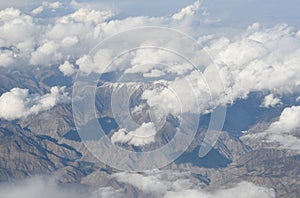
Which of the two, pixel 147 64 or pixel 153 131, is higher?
pixel 147 64

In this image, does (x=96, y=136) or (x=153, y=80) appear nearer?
(x=96, y=136)

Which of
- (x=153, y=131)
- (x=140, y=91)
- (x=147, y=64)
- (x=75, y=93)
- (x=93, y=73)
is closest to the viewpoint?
(x=75, y=93)

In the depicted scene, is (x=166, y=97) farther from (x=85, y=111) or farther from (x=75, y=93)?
(x=75, y=93)

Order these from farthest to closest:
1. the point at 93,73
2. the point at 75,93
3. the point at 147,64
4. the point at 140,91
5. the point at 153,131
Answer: the point at 140,91 → the point at 153,131 → the point at 93,73 → the point at 147,64 → the point at 75,93

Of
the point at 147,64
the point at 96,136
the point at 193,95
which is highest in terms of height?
the point at 147,64

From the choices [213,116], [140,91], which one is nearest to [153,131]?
[140,91]

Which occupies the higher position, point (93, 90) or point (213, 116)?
point (93, 90)

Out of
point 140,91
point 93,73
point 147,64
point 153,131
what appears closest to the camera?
point 147,64

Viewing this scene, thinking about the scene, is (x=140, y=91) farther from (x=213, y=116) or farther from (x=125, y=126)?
(x=213, y=116)

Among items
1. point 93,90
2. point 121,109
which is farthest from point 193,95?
point 93,90
